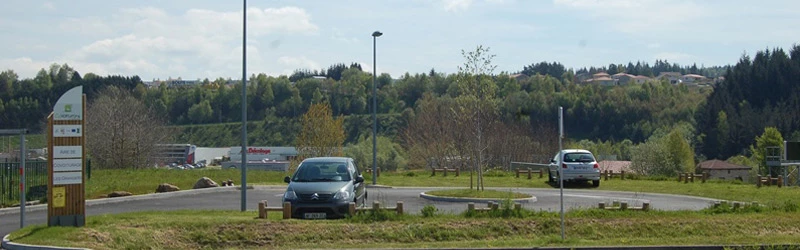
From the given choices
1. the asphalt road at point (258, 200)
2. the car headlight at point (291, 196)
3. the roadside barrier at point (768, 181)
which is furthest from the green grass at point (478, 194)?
the roadside barrier at point (768, 181)

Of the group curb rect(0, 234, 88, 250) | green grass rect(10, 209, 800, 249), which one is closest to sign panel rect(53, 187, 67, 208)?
green grass rect(10, 209, 800, 249)

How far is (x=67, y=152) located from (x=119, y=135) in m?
46.0

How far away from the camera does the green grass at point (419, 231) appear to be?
55.1 ft

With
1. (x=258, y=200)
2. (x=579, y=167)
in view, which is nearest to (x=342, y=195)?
(x=258, y=200)

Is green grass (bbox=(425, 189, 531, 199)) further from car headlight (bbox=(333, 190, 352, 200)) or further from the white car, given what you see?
car headlight (bbox=(333, 190, 352, 200))

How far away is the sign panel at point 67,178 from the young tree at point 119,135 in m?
43.3

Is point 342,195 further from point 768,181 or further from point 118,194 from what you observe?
point 768,181

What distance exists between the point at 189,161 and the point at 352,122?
3323 centimetres

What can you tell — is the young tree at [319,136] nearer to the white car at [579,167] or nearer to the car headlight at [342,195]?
the white car at [579,167]

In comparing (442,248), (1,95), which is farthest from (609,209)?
(1,95)

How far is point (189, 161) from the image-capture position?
100250 mm

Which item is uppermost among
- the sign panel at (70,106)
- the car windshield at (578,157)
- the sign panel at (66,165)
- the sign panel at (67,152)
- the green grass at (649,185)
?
the sign panel at (70,106)

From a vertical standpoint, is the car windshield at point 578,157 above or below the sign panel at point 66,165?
below

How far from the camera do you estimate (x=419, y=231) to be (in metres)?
17.9
